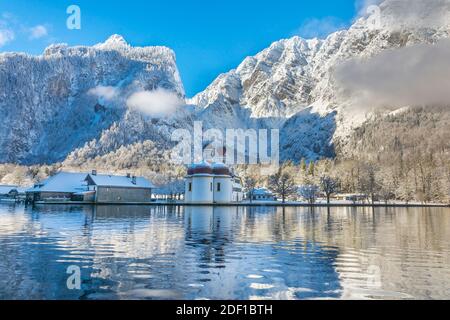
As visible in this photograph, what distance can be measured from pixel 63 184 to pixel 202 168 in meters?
33.3

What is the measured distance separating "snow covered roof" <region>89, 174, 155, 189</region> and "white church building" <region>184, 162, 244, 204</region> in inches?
487

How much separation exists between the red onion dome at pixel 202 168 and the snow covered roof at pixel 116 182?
13.3 m

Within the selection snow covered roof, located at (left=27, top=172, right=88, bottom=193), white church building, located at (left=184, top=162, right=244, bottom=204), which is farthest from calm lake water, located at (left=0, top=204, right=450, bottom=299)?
snow covered roof, located at (left=27, top=172, right=88, bottom=193)

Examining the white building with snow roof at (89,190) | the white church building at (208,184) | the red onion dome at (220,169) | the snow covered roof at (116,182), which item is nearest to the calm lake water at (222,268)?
the white church building at (208,184)

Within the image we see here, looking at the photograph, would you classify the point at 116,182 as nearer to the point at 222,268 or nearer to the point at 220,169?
the point at 220,169

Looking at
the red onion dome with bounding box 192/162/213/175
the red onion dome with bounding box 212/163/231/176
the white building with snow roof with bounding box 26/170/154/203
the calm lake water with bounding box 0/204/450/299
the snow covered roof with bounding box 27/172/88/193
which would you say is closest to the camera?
the calm lake water with bounding box 0/204/450/299

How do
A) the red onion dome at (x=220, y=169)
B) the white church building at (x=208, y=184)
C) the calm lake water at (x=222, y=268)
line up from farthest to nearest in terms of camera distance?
the red onion dome at (x=220, y=169), the white church building at (x=208, y=184), the calm lake water at (x=222, y=268)

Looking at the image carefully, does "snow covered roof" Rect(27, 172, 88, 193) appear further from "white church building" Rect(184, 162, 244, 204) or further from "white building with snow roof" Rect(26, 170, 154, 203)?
"white church building" Rect(184, 162, 244, 204)

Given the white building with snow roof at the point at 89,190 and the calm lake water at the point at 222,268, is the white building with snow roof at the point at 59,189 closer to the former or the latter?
the white building with snow roof at the point at 89,190

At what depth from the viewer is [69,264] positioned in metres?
14.0

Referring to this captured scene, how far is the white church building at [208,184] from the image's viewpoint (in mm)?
94750

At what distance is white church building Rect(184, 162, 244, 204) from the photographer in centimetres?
9475

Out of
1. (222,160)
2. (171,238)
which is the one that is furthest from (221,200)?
(171,238)
